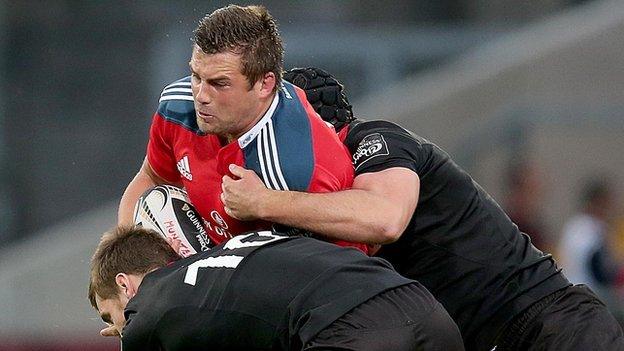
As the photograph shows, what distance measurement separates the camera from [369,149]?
184 inches

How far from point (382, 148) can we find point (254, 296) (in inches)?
33.3

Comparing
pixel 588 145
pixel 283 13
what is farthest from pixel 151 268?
pixel 283 13

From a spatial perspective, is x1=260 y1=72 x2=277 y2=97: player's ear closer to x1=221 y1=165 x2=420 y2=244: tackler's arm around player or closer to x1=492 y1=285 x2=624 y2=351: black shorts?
x1=221 y1=165 x2=420 y2=244: tackler's arm around player

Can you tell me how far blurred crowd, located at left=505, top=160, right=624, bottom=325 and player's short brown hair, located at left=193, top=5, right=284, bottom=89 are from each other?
4648 millimetres

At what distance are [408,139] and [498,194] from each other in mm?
5201

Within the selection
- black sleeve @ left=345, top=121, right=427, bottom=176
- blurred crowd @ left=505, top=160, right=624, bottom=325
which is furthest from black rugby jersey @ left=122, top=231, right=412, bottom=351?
blurred crowd @ left=505, top=160, right=624, bottom=325

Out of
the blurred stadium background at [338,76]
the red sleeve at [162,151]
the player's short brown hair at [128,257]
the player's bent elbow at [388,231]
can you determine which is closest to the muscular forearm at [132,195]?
the red sleeve at [162,151]

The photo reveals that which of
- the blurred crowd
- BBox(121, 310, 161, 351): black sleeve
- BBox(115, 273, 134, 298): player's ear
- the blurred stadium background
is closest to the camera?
BBox(121, 310, 161, 351): black sleeve

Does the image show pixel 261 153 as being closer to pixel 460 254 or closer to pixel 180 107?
pixel 180 107

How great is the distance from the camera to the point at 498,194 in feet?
32.5

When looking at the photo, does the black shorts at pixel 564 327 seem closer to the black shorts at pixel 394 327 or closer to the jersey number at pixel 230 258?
the black shorts at pixel 394 327

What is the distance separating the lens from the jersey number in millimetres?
4168

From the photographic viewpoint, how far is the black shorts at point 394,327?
13.2ft

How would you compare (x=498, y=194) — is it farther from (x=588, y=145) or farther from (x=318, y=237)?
(x=318, y=237)
